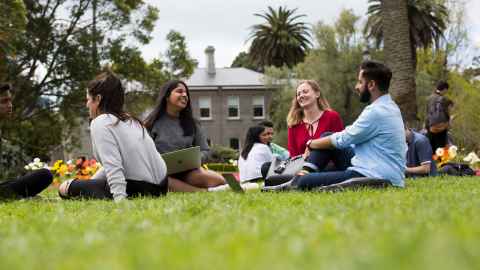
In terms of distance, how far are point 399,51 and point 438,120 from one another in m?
4.79

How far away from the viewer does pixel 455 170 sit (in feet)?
41.8

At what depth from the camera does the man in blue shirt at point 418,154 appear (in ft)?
35.7

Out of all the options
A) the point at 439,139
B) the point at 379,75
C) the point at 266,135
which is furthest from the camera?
the point at 439,139

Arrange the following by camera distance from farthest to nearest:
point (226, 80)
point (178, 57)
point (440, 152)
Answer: point (226, 80) < point (178, 57) < point (440, 152)

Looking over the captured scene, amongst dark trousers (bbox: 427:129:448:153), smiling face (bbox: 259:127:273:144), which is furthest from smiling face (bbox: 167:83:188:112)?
dark trousers (bbox: 427:129:448:153)

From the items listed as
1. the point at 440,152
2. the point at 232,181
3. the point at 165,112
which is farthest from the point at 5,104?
the point at 440,152

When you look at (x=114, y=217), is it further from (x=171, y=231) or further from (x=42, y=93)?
(x=42, y=93)

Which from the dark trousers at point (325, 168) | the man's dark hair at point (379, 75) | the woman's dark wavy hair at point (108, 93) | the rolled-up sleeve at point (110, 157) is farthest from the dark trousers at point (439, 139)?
the rolled-up sleeve at point (110, 157)

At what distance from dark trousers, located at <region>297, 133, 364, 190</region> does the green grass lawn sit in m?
2.37

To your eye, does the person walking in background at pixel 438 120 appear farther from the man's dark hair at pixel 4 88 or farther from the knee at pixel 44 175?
the man's dark hair at pixel 4 88

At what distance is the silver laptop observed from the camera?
8320 millimetres

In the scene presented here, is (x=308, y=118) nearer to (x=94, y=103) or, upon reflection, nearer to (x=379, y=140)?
(x=379, y=140)

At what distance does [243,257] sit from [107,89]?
503cm

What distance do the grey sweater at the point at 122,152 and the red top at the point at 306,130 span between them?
2.34 m
